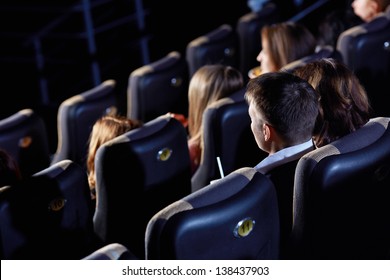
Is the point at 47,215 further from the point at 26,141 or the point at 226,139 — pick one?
the point at 26,141

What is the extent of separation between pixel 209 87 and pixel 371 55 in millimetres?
777

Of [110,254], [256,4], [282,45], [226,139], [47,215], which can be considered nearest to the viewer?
[110,254]

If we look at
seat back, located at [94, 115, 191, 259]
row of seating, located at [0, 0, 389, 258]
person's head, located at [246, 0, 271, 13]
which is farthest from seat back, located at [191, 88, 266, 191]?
person's head, located at [246, 0, 271, 13]

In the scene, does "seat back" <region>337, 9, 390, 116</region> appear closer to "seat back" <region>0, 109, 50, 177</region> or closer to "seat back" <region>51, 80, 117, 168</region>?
"seat back" <region>51, 80, 117, 168</region>

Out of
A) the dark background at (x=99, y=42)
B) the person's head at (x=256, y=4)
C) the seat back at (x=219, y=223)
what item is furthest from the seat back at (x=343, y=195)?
the person's head at (x=256, y=4)

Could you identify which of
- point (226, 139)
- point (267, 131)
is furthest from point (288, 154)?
point (226, 139)

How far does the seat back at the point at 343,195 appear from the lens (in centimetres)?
163

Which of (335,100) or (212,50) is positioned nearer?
(335,100)

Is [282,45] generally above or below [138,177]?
above

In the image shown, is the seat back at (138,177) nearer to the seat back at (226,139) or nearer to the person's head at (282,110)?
the seat back at (226,139)

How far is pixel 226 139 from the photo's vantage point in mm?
2314

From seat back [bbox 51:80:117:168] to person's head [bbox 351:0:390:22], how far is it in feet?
4.60
